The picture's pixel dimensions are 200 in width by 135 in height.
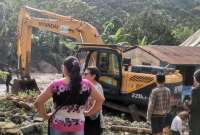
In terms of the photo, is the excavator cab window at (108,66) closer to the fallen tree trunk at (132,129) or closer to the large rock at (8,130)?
the fallen tree trunk at (132,129)

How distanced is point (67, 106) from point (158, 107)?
3.78 m

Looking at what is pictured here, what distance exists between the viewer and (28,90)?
16906mm

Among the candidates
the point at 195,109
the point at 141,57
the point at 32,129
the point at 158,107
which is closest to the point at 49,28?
the point at 141,57

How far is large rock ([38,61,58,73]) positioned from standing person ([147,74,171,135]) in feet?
93.8

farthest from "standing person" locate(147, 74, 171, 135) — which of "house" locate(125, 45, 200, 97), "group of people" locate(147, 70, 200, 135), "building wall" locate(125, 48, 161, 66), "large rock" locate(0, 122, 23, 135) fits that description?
"building wall" locate(125, 48, 161, 66)

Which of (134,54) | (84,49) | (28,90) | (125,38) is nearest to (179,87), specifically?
(84,49)

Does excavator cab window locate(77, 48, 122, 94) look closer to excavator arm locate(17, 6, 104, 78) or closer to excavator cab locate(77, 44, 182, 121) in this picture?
excavator cab locate(77, 44, 182, 121)

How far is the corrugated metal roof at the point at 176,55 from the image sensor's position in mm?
21116

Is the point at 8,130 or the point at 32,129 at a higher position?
the point at 8,130

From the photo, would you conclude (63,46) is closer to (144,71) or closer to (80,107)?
(144,71)

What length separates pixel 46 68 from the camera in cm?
3766

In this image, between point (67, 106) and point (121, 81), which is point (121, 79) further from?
point (67, 106)

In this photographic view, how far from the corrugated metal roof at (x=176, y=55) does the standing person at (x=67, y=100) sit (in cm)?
1539

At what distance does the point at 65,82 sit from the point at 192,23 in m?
52.3
